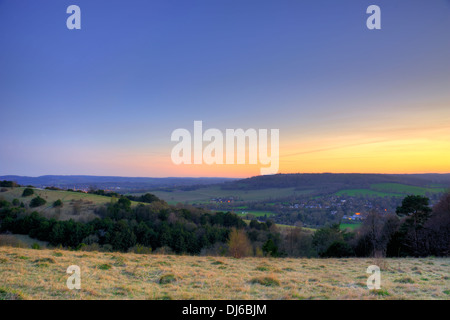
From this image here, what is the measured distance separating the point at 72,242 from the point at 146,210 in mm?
13475

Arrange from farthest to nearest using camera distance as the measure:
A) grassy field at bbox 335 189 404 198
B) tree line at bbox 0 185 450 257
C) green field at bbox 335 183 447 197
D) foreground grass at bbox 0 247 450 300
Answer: grassy field at bbox 335 189 404 198, green field at bbox 335 183 447 197, tree line at bbox 0 185 450 257, foreground grass at bbox 0 247 450 300

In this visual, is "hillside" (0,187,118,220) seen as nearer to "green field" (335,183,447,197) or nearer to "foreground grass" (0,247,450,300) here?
"foreground grass" (0,247,450,300)

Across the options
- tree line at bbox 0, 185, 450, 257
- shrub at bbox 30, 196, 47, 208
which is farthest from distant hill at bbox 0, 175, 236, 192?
tree line at bbox 0, 185, 450, 257

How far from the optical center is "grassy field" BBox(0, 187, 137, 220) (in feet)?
127

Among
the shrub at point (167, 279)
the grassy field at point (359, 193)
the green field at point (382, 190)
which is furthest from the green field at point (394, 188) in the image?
the shrub at point (167, 279)

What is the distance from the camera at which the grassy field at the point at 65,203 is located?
127 ft

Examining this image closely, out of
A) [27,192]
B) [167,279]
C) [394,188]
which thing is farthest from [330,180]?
[27,192]

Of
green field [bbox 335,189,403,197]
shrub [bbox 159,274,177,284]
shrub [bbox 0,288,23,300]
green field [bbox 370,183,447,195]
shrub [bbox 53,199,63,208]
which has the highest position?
shrub [bbox 0,288,23,300]

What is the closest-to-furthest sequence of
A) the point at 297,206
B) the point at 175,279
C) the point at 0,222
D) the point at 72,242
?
1. the point at 175,279
2. the point at 72,242
3. the point at 0,222
4. the point at 297,206

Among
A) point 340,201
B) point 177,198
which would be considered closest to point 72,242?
point 177,198

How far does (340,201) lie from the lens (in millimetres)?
64375

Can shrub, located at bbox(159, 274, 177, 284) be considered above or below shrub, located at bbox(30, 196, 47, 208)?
above
